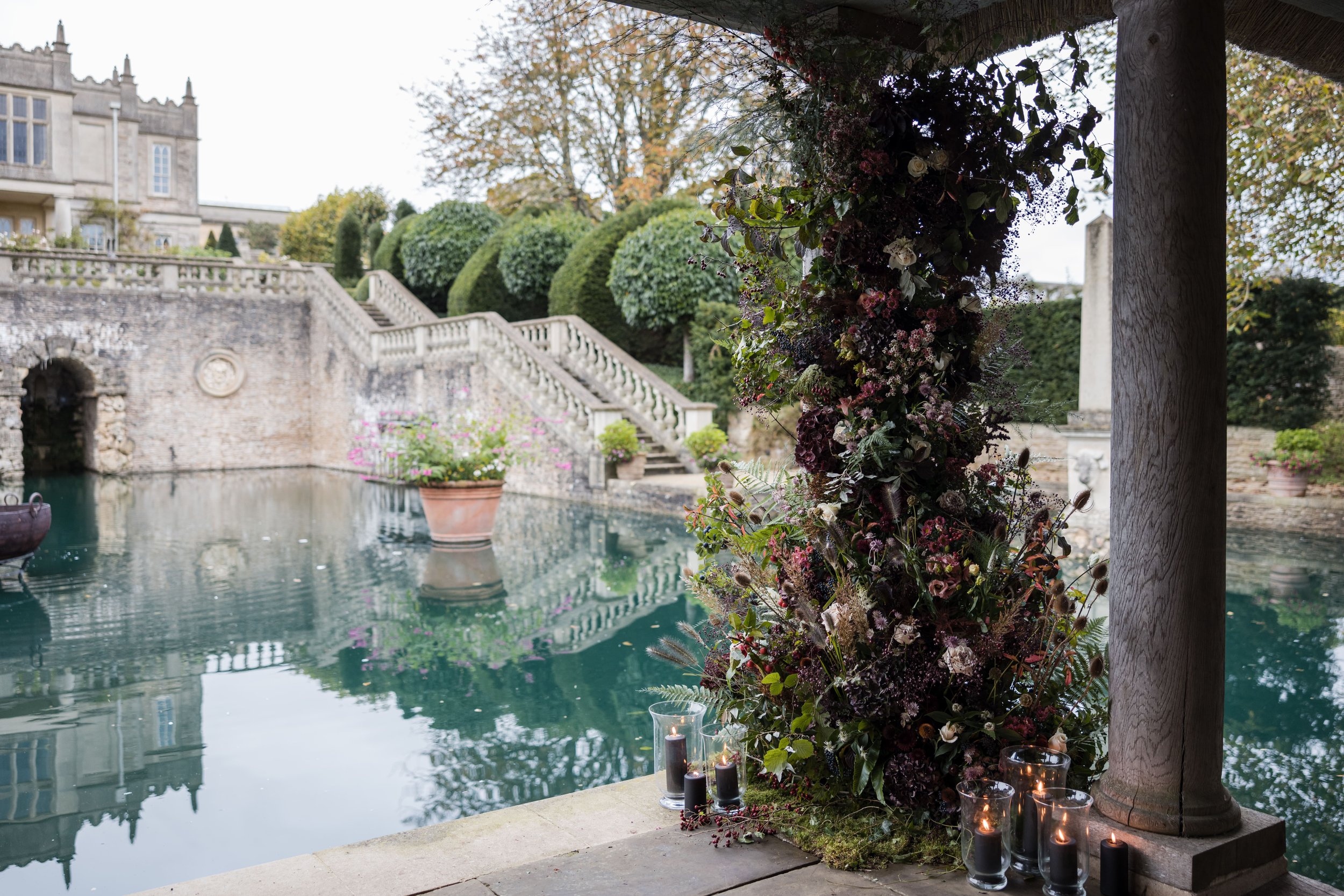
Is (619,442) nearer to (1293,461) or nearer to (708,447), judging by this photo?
(708,447)

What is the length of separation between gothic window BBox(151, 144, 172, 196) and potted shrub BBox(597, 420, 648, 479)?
26.9 metres

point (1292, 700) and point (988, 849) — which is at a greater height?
point (988, 849)

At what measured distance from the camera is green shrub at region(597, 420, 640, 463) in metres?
13.1

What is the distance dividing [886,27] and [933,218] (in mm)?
659

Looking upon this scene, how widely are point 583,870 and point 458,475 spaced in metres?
7.55

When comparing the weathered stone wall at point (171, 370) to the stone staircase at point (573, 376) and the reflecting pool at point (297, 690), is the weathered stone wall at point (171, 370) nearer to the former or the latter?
the stone staircase at point (573, 376)

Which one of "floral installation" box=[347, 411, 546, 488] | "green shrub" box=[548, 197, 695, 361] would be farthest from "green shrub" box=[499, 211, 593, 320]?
"floral installation" box=[347, 411, 546, 488]

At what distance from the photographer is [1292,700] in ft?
16.2

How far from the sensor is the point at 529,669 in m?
5.65

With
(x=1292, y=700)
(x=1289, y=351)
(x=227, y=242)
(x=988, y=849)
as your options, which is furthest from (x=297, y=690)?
(x=227, y=242)

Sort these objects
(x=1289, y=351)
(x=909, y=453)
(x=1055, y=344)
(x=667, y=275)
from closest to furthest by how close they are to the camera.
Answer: (x=909, y=453) → (x=1289, y=351) → (x=1055, y=344) → (x=667, y=275)

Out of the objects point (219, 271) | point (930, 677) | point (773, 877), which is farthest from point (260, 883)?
point (219, 271)

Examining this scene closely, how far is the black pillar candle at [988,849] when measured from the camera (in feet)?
7.73

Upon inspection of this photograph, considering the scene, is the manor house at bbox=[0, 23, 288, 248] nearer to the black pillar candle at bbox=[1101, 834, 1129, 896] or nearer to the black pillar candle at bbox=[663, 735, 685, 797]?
the black pillar candle at bbox=[663, 735, 685, 797]
